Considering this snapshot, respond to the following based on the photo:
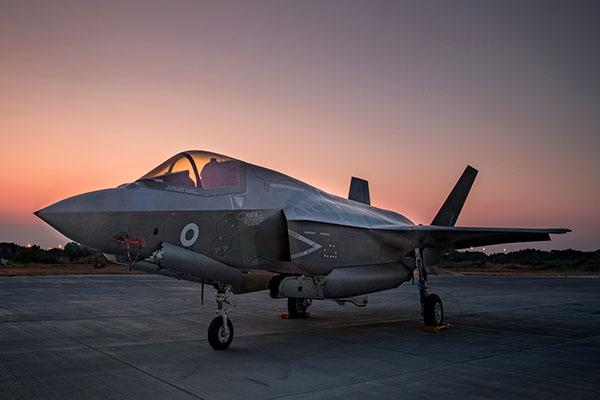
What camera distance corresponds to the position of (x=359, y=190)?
15.2 meters

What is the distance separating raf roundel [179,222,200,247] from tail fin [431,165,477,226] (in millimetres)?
9265

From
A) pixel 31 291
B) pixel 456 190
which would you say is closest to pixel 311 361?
pixel 456 190

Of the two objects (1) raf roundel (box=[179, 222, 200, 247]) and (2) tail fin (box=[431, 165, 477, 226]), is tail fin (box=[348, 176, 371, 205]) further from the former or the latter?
(1) raf roundel (box=[179, 222, 200, 247])

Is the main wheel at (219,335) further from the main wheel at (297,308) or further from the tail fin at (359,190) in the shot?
the tail fin at (359,190)

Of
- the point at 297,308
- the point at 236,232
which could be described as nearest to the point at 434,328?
the point at 297,308

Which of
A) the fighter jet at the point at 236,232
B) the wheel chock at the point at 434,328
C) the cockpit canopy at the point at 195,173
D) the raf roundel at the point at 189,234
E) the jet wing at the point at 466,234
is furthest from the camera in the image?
the jet wing at the point at 466,234

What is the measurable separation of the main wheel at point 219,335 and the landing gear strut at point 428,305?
489 cm

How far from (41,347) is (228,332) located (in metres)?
3.05

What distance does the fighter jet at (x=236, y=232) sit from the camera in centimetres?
675

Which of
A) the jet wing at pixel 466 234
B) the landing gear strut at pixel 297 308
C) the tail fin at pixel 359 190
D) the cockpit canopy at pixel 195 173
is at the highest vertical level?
the tail fin at pixel 359 190

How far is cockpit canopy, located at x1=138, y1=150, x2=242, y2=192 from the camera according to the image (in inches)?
Result: 293

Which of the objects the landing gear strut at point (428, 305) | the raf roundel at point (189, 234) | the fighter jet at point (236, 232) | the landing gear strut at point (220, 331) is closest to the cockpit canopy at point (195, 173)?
the fighter jet at point (236, 232)

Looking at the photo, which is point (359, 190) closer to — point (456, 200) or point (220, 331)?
point (456, 200)

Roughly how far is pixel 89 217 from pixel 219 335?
2.79m
